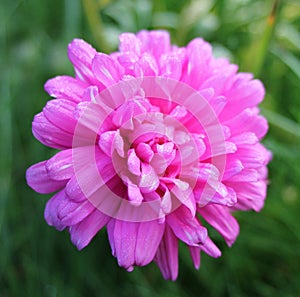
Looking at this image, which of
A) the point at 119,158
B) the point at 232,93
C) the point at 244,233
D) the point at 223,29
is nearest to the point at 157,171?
the point at 119,158

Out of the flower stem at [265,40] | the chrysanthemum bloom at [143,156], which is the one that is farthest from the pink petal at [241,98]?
the flower stem at [265,40]

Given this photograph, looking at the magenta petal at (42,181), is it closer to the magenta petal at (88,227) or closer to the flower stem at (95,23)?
the magenta petal at (88,227)

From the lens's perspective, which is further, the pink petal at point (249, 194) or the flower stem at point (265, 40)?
the flower stem at point (265, 40)

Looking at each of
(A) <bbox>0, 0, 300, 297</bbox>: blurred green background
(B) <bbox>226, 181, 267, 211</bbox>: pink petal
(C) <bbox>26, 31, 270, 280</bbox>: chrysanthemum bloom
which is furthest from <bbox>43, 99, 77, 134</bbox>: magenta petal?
(A) <bbox>0, 0, 300, 297</bbox>: blurred green background

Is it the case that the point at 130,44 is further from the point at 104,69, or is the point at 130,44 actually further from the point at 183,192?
the point at 183,192

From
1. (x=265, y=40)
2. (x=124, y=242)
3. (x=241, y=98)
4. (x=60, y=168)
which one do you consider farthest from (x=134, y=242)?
(x=265, y=40)

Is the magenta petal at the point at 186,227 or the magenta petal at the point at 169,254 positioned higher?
the magenta petal at the point at 186,227

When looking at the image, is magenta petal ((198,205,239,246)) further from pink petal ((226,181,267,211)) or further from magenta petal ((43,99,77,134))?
magenta petal ((43,99,77,134))

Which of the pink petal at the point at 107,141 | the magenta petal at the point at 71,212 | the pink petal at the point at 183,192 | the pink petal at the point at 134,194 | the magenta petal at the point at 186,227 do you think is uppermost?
the pink petal at the point at 107,141
